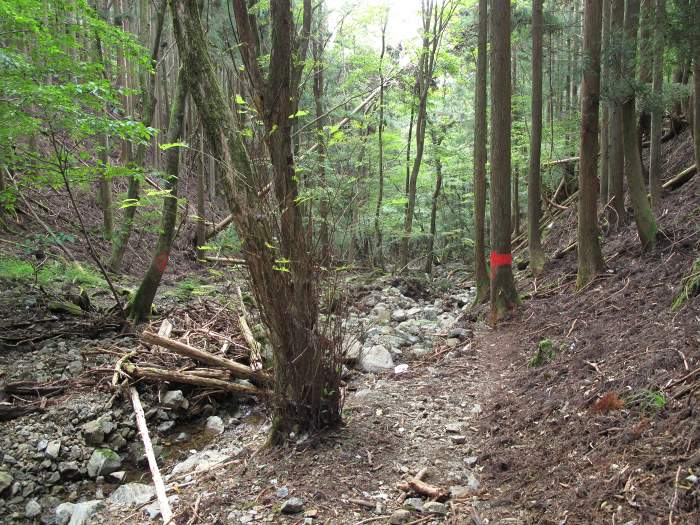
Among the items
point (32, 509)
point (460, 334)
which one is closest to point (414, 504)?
point (32, 509)

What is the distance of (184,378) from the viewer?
5.86 metres

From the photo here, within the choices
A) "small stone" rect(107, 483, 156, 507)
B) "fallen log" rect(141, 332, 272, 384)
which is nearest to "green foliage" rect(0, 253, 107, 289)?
"fallen log" rect(141, 332, 272, 384)

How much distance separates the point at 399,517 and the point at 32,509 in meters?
3.30

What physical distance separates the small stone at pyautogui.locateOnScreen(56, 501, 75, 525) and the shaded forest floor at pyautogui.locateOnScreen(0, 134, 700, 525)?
30 cm

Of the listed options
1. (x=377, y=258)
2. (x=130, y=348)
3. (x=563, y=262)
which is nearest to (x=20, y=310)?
(x=130, y=348)

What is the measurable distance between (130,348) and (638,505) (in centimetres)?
672

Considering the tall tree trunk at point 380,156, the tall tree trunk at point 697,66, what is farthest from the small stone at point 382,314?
the tall tree trunk at point 697,66

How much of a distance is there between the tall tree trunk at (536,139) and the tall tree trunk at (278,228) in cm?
661

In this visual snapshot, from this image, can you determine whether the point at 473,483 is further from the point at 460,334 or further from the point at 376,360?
the point at 460,334

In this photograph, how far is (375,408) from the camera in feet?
15.4

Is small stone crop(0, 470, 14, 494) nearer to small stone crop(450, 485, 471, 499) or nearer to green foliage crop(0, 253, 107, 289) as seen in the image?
green foliage crop(0, 253, 107, 289)

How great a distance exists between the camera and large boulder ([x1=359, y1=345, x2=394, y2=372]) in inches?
251

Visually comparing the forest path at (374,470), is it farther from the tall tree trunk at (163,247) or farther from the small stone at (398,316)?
the small stone at (398,316)

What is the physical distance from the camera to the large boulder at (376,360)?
20.9 ft
